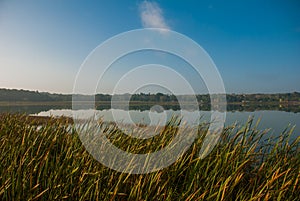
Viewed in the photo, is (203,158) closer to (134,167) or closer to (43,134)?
(134,167)

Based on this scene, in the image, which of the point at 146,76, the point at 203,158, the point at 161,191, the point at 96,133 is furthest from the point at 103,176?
the point at 146,76

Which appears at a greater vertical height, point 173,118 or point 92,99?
point 92,99

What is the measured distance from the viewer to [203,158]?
162 inches

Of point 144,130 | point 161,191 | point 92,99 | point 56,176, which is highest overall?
point 92,99

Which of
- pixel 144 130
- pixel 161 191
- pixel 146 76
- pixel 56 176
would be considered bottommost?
pixel 161 191

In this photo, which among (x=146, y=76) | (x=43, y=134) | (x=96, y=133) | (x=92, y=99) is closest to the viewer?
(x=43, y=134)

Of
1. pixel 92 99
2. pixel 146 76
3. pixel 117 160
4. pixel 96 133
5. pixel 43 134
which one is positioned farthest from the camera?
pixel 92 99

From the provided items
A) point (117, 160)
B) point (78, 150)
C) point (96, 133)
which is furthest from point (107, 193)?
point (96, 133)

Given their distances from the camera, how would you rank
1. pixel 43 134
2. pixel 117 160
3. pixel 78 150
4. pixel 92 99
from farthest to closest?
pixel 92 99
pixel 43 134
pixel 78 150
pixel 117 160

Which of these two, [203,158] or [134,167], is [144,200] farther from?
[203,158]

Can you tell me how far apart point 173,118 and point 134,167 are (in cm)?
215

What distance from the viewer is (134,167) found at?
11.8 ft

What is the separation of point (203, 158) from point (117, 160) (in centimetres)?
136

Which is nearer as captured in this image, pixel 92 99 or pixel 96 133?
pixel 96 133
